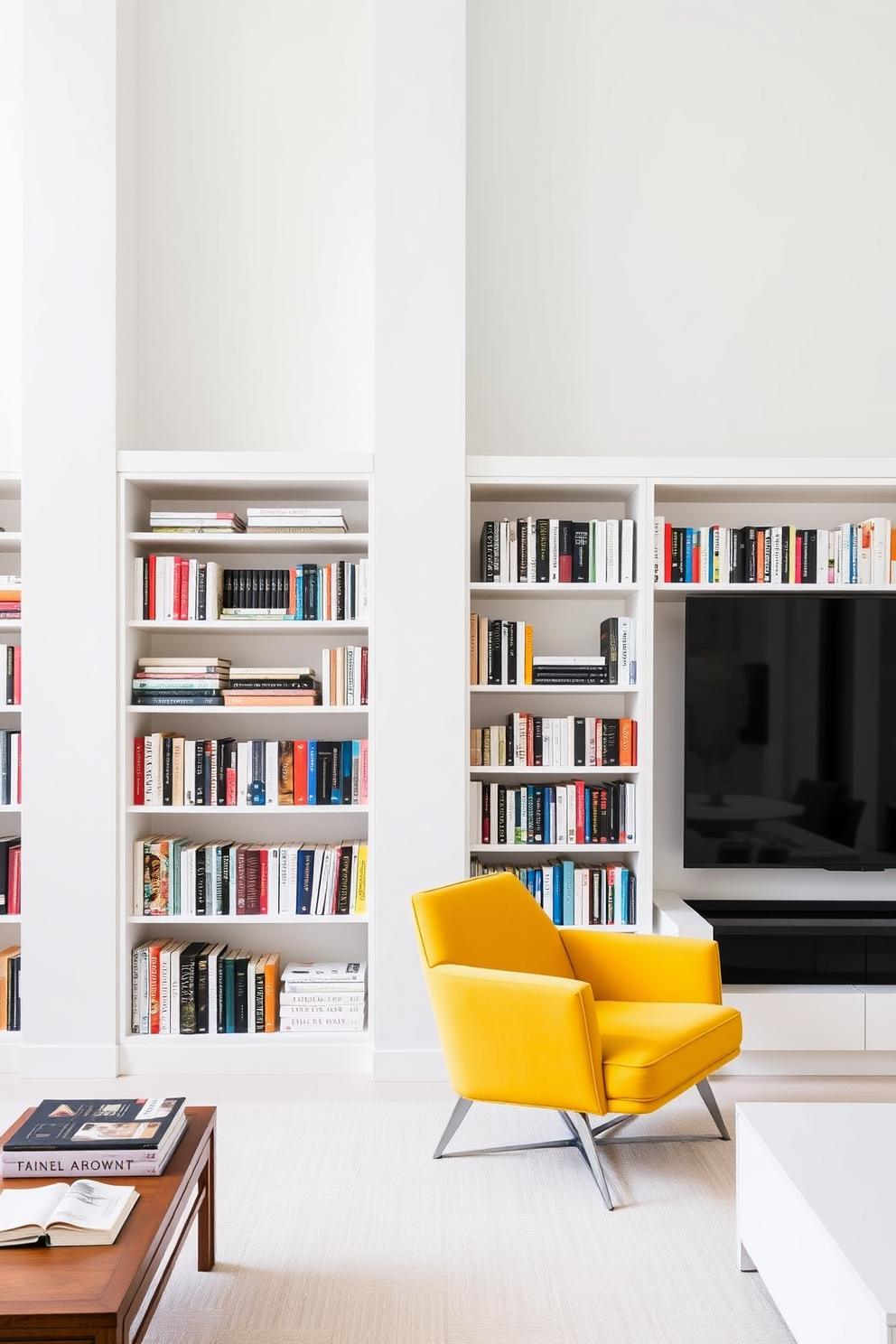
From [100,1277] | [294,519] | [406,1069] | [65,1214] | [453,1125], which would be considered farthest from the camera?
[294,519]

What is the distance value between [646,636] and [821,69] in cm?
252

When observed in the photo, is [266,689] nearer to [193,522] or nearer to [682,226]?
[193,522]

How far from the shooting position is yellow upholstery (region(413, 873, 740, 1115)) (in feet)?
8.00

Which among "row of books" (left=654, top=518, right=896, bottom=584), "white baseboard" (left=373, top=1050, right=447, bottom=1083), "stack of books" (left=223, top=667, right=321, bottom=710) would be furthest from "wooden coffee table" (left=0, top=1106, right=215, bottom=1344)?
"row of books" (left=654, top=518, right=896, bottom=584)

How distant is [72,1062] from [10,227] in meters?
3.23

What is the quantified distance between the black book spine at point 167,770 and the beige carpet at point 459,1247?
112cm

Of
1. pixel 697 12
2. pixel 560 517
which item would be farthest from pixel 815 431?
pixel 697 12

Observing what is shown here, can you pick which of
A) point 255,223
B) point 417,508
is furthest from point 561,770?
point 255,223

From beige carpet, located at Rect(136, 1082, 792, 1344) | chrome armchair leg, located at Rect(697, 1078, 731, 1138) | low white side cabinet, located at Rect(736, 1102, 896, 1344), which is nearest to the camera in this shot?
low white side cabinet, located at Rect(736, 1102, 896, 1344)

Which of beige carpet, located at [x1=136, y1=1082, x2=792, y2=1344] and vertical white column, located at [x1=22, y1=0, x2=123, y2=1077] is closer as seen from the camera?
beige carpet, located at [x1=136, y1=1082, x2=792, y2=1344]

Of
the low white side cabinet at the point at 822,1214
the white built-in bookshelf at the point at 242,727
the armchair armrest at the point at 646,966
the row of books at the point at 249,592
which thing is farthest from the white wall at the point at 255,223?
the low white side cabinet at the point at 822,1214

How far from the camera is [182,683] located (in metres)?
3.43

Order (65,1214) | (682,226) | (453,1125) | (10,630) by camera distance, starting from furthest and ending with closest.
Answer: (682,226)
(10,630)
(453,1125)
(65,1214)

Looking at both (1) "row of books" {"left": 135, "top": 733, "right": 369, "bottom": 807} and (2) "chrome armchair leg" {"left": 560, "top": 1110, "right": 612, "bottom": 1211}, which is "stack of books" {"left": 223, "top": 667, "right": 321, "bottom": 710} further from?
(2) "chrome armchair leg" {"left": 560, "top": 1110, "right": 612, "bottom": 1211}
